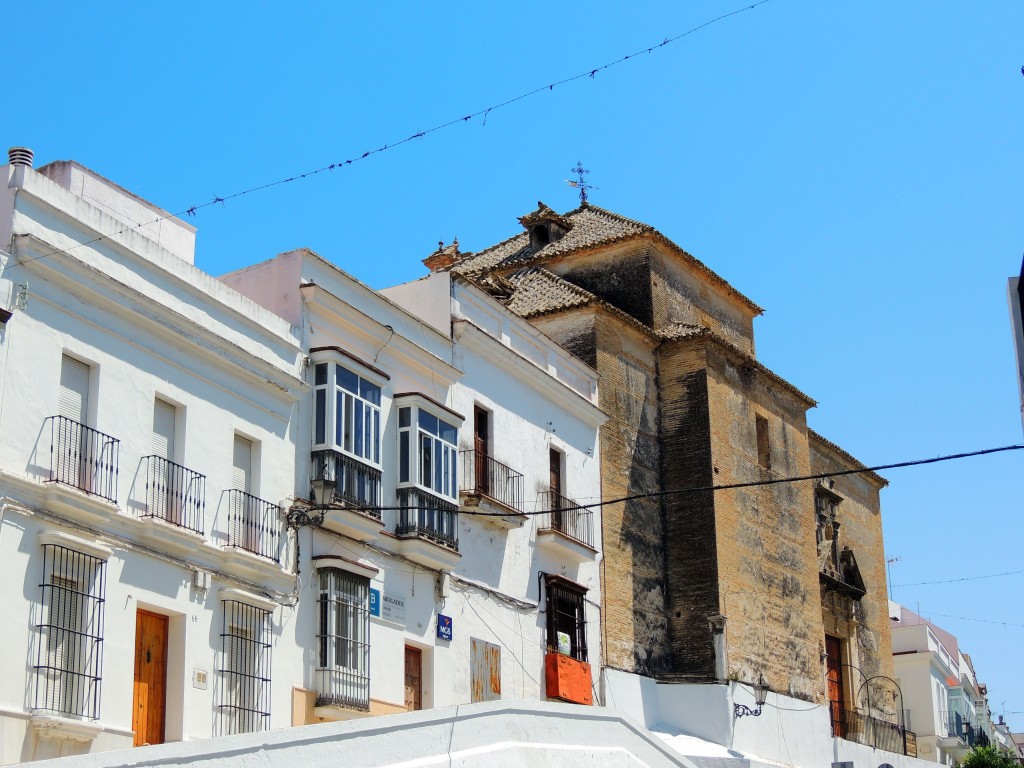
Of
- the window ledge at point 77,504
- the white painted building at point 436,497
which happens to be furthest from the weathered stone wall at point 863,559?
the window ledge at point 77,504

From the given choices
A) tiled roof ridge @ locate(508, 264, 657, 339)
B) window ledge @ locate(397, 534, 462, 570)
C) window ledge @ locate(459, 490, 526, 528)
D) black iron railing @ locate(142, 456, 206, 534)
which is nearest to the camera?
black iron railing @ locate(142, 456, 206, 534)

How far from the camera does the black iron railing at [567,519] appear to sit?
79.1 feet

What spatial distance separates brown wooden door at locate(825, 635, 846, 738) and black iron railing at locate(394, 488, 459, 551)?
1312 cm

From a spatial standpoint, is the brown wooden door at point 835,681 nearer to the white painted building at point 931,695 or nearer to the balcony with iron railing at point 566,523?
the balcony with iron railing at point 566,523

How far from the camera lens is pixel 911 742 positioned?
117 feet

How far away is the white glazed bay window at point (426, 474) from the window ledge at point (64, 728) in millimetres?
6179

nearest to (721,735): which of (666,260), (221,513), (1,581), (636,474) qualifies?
(636,474)

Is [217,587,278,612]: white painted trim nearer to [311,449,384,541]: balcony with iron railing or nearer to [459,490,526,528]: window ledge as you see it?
[311,449,384,541]: balcony with iron railing

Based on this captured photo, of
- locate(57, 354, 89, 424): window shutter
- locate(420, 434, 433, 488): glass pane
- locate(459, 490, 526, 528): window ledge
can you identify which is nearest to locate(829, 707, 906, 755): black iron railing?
locate(459, 490, 526, 528): window ledge

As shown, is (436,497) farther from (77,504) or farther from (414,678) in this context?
(77,504)

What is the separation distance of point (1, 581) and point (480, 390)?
10.0m

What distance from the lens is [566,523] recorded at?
24.4m

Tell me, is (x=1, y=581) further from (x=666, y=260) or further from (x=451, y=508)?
(x=666, y=260)

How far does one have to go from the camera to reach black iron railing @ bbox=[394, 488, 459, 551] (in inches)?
810
